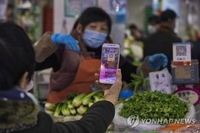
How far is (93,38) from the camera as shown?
290 cm

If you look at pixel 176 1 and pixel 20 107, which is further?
pixel 176 1

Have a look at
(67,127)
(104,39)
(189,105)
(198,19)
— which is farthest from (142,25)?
(67,127)

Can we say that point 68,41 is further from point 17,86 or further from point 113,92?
point 17,86

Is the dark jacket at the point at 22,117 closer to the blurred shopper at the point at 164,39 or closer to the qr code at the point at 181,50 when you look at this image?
the qr code at the point at 181,50

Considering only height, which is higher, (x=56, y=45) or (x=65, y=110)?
(x=56, y=45)

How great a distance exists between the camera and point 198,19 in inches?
361

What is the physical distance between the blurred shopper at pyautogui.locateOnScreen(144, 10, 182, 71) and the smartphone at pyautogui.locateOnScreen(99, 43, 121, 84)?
2.30 m

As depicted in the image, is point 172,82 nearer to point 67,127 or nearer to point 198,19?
point 67,127

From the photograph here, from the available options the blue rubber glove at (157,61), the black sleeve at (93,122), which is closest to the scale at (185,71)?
the blue rubber glove at (157,61)

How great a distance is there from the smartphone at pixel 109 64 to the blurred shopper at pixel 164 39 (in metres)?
2.30

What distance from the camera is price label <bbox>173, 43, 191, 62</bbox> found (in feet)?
8.39

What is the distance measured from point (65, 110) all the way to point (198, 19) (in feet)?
23.4

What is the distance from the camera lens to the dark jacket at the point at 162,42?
4.32 meters

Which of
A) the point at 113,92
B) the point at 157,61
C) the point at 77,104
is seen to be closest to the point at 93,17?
the point at 157,61
